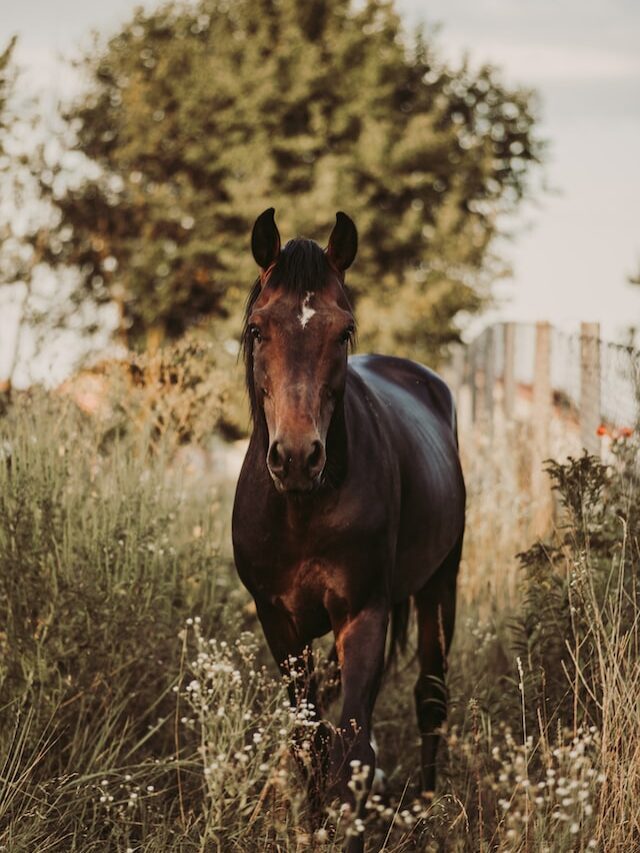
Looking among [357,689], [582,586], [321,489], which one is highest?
[321,489]

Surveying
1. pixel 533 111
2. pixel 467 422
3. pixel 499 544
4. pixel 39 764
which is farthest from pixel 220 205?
pixel 39 764

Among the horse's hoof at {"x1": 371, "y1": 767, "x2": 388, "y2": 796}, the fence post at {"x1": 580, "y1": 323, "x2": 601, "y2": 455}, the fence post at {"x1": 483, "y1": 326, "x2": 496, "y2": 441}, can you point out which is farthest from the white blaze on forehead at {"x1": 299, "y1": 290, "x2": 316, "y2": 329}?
the fence post at {"x1": 483, "y1": 326, "x2": 496, "y2": 441}

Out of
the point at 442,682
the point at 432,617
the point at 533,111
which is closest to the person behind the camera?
the point at 442,682

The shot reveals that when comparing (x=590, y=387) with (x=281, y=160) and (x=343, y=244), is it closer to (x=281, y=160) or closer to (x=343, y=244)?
(x=343, y=244)

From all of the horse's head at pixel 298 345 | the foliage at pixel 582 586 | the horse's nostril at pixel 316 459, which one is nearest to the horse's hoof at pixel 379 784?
the foliage at pixel 582 586

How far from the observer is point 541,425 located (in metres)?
8.50

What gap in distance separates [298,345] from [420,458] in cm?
143

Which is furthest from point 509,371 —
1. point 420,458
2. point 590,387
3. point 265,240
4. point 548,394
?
point 265,240

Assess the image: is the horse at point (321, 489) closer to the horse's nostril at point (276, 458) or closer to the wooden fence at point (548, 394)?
the horse's nostril at point (276, 458)

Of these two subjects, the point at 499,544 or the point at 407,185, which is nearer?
the point at 499,544

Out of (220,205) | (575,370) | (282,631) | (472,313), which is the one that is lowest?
(282,631)

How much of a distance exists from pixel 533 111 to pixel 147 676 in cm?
2444

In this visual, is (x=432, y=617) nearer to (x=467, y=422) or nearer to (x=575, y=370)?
(x=575, y=370)

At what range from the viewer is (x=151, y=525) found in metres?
4.98
